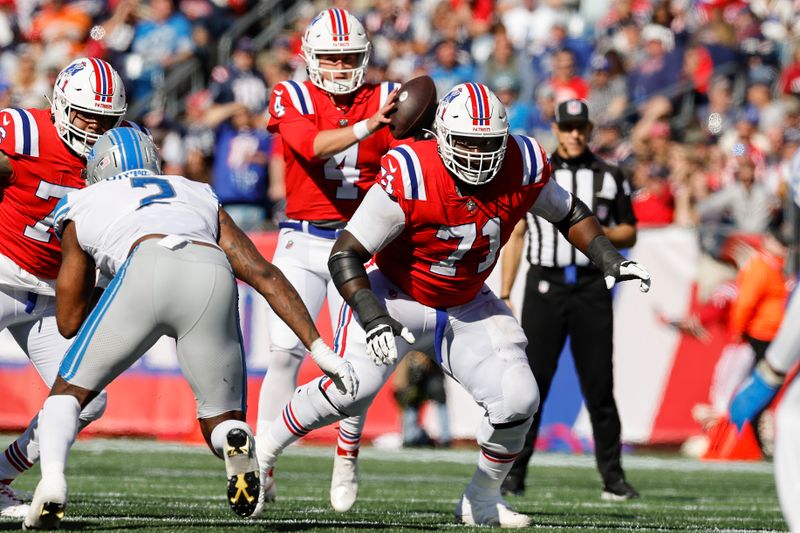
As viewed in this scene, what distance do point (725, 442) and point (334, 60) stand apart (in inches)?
204

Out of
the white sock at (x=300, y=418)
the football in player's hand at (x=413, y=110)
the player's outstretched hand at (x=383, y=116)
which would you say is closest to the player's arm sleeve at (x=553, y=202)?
the football in player's hand at (x=413, y=110)

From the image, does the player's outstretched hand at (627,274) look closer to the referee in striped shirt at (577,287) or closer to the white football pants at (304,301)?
the white football pants at (304,301)

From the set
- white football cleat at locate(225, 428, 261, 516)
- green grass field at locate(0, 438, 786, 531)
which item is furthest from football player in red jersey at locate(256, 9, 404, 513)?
white football cleat at locate(225, 428, 261, 516)

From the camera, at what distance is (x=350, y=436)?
6.23m

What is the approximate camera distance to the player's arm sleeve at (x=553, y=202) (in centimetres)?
560

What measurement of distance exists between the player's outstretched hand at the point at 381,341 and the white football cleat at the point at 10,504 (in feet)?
5.11

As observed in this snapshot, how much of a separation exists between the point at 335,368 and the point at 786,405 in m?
1.61

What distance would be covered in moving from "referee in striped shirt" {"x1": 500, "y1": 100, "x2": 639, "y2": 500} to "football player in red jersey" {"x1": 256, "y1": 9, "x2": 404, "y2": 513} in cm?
130

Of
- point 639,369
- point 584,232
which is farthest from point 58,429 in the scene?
point 639,369

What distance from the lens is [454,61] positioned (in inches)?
532

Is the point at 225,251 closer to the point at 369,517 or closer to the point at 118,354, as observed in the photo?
the point at 118,354

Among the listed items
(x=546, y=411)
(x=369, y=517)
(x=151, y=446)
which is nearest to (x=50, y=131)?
(x=369, y=517)

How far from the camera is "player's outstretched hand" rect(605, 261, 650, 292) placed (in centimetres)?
535

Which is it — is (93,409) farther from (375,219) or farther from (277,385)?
(375,219)
